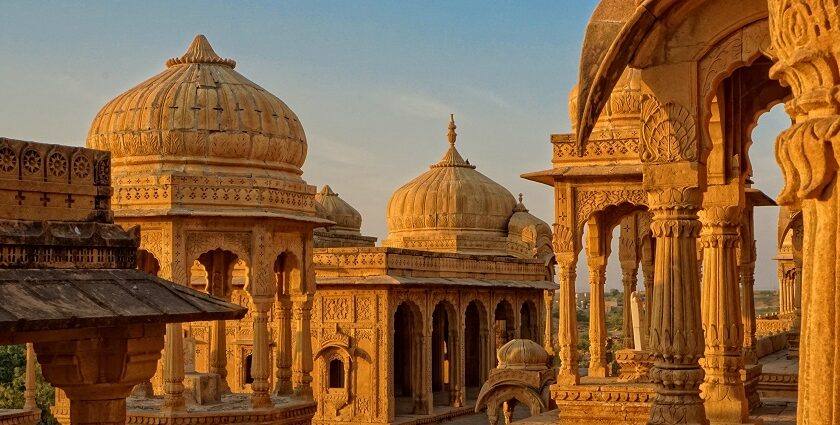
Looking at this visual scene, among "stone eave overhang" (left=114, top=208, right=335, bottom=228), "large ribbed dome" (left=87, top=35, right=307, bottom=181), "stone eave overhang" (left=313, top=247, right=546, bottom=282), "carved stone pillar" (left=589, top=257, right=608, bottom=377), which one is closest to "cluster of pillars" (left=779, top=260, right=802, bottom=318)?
"stone eave overhang" (left=313, top=247, right=546, bottom=282)

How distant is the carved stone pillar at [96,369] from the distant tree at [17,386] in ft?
59.2

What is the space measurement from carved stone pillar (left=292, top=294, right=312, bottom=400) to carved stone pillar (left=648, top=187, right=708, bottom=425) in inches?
487

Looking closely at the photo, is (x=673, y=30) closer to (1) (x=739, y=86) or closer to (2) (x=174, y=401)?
(1) (x=739, y=86)

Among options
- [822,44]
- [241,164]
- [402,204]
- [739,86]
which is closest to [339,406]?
[241,164]

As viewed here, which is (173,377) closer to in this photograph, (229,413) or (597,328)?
(229,413)

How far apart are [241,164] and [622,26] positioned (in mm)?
12144

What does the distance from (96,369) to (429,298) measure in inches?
809

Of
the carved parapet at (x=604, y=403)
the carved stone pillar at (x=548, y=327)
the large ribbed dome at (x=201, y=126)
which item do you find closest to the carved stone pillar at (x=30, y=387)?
the large ribbed dome at (x=201, y=126)

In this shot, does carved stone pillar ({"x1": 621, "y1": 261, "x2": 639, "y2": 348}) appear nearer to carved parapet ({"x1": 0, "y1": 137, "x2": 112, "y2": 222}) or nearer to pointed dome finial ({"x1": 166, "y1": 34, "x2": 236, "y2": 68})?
pointed dome finial ({"x1": 166, "y1": 34, "x2": 236, "y2": 68})

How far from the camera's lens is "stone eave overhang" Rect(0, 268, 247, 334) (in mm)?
6512

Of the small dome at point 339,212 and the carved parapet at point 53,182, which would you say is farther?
the small dome at point 339,212

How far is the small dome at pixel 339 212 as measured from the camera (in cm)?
3388

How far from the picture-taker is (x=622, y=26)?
27.7 ft

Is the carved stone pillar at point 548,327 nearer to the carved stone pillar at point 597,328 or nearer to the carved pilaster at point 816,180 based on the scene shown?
the carved stone pillar at point 597,328
